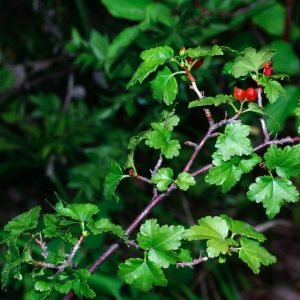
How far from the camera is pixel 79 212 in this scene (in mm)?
931

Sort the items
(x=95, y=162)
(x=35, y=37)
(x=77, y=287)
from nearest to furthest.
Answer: (x=77, y=287)
(x=95, y=162)
(x=35, y=37)

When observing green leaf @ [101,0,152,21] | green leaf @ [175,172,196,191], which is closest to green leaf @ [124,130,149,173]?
green leaf @ [175,172,196,191]

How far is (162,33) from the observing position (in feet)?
5.41

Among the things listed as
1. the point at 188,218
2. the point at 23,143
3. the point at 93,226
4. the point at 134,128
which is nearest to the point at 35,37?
the point at 23,143

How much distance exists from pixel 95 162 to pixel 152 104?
40 centimetres

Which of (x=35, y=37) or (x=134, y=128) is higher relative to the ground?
(x=35, y=37)

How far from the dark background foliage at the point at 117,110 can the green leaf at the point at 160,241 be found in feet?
2.55

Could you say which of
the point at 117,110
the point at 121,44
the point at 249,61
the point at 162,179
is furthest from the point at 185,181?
the point at 117,110

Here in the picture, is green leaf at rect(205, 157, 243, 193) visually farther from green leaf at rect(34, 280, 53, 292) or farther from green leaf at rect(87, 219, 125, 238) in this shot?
green leaf at rect(34, 280, 53, 292)

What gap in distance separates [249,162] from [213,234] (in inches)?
6.0

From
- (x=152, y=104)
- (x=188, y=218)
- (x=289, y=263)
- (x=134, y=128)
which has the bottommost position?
(x=289, y=263)

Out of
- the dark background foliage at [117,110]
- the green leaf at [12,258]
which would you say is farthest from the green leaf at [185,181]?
the dark background foliage at [117,110]

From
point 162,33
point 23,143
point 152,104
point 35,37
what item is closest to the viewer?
point 162,33

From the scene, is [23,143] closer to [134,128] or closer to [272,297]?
[134,128]
